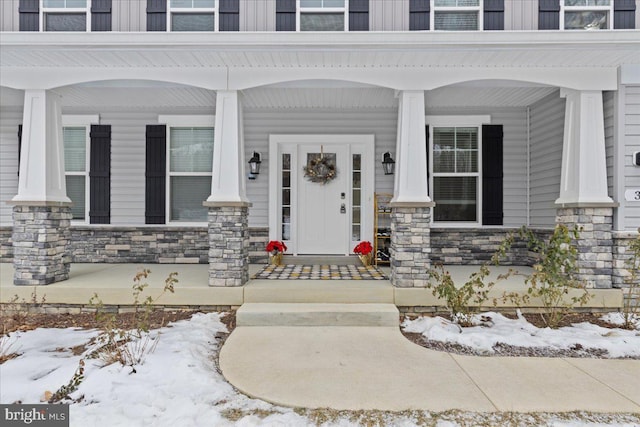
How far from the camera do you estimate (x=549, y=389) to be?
275cm

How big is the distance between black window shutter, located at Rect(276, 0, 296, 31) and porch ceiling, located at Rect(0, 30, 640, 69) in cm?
162

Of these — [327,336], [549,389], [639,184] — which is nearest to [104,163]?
[327,336]

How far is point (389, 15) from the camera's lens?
5.79 metres

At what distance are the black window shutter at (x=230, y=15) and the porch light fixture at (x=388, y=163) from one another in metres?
3.03

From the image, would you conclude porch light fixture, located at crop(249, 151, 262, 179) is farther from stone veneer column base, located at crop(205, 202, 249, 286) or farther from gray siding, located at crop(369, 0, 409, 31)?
gray siding, located at crop(369, 0, 409, 31)

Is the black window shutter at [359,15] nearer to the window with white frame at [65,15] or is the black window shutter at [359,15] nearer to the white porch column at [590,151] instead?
the white porch column at [590,151]

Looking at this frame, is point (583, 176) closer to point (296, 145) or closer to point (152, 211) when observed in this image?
point (296, 145)

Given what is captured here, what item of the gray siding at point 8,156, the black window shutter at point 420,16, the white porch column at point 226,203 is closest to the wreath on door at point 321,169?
the white porch column at point 226,203

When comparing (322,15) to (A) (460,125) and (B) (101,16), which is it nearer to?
(A) (460,125)

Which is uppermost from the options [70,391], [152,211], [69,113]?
[69,113]

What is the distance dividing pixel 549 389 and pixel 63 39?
18.9 ft

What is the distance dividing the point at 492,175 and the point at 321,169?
2.82 m

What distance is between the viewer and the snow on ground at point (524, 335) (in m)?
3.52

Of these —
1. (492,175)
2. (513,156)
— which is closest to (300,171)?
(492,175)
